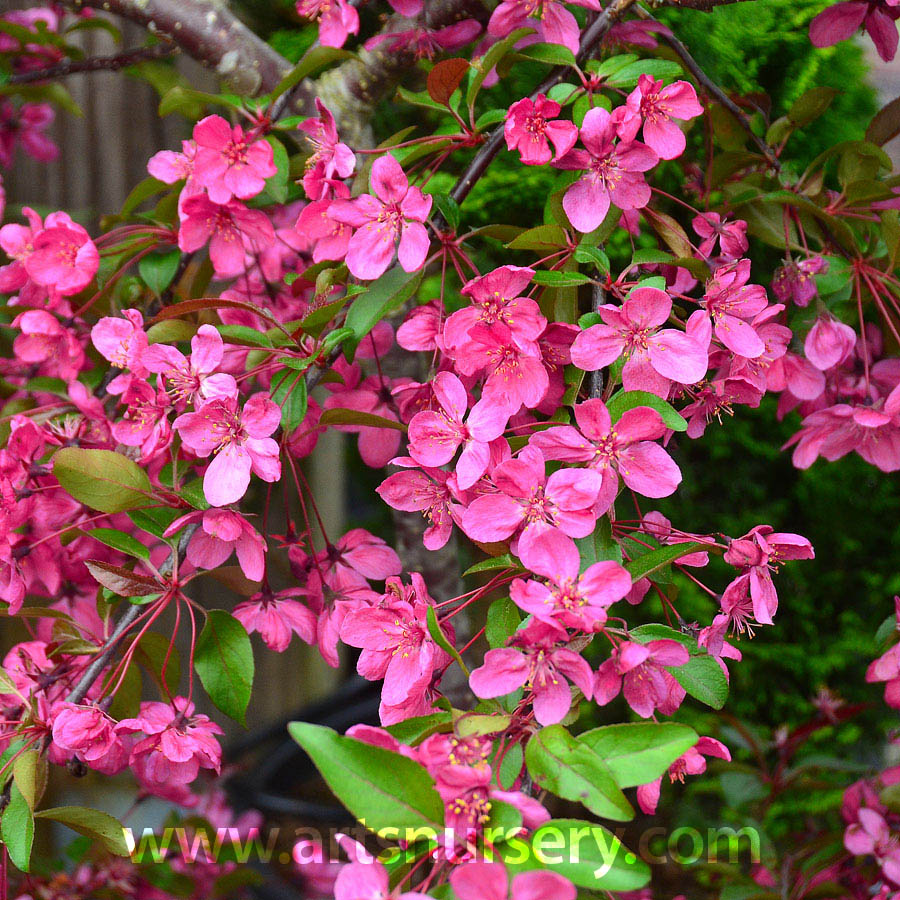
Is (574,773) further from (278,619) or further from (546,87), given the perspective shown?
(546,87)

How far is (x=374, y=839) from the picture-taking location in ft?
3.64

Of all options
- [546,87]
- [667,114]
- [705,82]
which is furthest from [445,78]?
[705,82]

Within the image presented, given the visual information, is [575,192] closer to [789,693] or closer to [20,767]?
[20,767]

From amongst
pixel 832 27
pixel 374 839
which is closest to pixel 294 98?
pixel 832 27

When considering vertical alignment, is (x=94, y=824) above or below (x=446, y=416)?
below

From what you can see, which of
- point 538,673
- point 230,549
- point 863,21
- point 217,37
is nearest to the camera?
point 538,673

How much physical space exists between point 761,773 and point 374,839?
0.56 m

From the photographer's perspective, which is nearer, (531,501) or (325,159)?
(531,501)

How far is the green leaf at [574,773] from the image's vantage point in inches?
17.9

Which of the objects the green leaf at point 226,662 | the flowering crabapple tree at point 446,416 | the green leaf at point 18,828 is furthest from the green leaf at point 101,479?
the green leaf at point 18,828

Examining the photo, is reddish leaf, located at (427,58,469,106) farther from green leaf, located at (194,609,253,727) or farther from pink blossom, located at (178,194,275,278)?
green leaf, located at (194,609,253,727)

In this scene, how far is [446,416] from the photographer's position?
2.04 feet

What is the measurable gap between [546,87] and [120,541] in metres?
0.56

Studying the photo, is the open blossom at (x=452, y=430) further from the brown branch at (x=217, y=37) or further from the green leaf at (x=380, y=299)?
the brown branch at (x=217, y=37)
